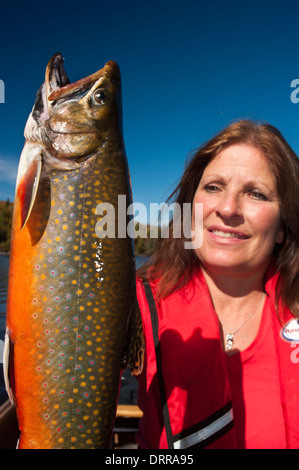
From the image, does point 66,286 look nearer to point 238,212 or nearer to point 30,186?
point 30,186

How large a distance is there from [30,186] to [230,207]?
1.73 meters

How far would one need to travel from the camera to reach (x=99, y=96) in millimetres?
2342

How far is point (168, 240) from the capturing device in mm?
3828

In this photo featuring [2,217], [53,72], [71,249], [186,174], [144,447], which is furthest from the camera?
[2,217]

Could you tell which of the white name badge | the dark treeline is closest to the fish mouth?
the white name badge

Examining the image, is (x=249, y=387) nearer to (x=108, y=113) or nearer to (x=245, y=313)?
(x=245, y=313)

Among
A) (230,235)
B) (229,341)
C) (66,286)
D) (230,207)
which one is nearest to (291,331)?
(229,341)

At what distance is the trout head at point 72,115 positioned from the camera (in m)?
2.14

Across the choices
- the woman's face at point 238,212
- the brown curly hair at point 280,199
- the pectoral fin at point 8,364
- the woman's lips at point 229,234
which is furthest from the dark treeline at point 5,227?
the pectoral fin at point 8,364

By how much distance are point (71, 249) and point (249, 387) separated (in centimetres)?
216

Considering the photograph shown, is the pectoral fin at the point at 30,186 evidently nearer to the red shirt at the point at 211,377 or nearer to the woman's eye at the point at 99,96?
the woman's eye at the point at 99,96

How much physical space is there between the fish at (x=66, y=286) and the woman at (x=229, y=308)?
82 cm

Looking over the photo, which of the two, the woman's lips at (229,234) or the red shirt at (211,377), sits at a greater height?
the woman's lips at (229,234)

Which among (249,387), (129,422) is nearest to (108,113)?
(249,387)
